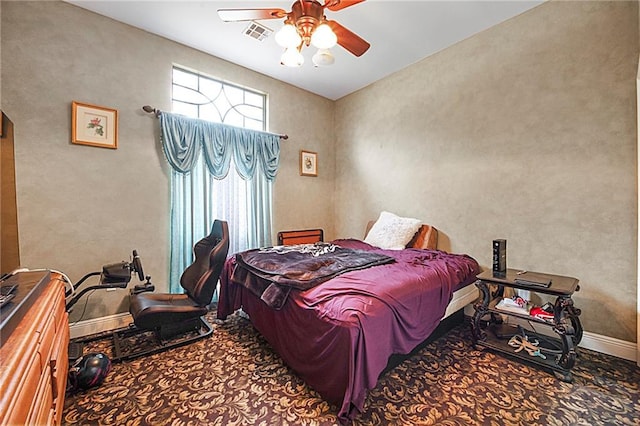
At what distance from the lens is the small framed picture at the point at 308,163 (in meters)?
4.24

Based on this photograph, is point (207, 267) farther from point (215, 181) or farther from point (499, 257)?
point (499, 257)

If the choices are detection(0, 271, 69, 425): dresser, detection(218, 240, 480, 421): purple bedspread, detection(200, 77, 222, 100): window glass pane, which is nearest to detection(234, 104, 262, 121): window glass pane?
detection(200, 77, 222, 100): window glass pane

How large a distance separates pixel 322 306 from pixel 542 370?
1.74 metres

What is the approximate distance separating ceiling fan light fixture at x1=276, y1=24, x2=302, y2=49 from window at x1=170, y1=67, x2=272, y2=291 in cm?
186

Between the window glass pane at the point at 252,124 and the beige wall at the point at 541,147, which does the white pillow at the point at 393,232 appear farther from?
the window glass pane at the point at 252,124

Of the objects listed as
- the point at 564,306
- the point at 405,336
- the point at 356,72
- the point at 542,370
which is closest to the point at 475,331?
the point at 542,370

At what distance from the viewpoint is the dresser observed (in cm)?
72

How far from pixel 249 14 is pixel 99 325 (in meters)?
3.01

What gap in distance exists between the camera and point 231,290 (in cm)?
274

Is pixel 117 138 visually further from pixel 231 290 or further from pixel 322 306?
pixel 322 306

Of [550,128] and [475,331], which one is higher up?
[550,128]

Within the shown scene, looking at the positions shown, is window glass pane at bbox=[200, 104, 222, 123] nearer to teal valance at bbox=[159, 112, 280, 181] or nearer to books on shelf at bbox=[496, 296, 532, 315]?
teal valance at bbox=[159, 112, 280, 181]

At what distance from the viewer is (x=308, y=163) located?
14.2ft

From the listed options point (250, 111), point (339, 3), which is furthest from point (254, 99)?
point (339, 3)
